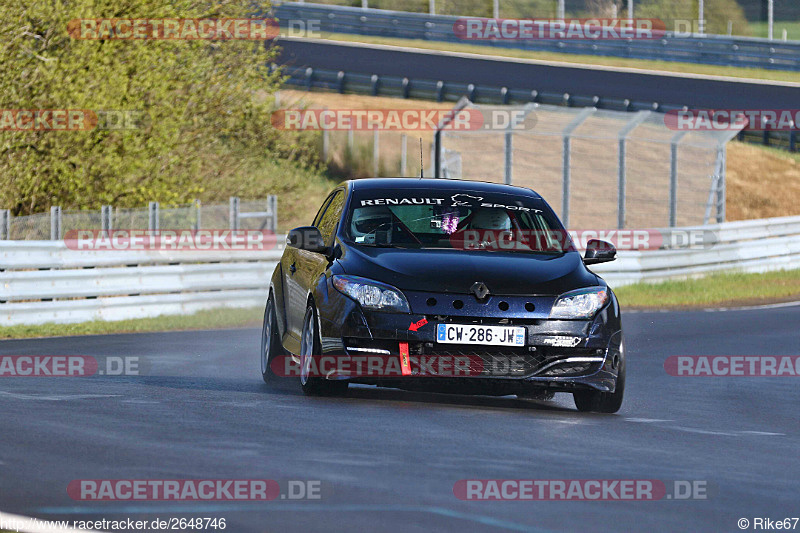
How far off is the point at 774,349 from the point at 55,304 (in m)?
8.37

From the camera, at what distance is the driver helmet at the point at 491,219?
10.7 m

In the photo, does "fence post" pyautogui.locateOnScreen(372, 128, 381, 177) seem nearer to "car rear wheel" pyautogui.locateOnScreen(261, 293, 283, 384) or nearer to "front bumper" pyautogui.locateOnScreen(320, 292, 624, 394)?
"car rear wheel" pyautogui.locateOnScreen(261, 293, 283, 384)

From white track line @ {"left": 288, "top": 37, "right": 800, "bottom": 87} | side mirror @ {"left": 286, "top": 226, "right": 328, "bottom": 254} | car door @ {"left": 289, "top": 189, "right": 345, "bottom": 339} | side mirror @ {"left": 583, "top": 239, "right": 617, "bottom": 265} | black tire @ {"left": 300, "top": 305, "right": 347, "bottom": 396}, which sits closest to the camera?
black tire @ {"left": 300, "top": 305, "right": 347, "bottom": 396}

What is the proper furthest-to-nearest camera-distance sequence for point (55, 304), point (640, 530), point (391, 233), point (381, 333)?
point (55, 304) < point (391, 233) < point (381, 333) < point (640, 530)

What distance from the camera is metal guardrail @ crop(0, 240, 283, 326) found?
697 inches

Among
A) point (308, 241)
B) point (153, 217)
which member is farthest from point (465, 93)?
point (308, 241)

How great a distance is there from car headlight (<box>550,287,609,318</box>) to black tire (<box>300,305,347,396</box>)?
4.88ft

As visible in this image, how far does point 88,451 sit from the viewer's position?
24.6ft

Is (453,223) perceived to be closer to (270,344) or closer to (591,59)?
(270,344)

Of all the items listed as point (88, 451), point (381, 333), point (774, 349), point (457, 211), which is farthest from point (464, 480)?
point (774, 349)

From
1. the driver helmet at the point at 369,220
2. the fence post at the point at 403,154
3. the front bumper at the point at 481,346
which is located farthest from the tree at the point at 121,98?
the fence post at the point at 403,154

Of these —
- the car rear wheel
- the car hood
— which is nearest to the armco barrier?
the car rear wheel

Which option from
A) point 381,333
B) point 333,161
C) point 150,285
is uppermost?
point 381,333

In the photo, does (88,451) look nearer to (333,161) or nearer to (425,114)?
(333,161)
